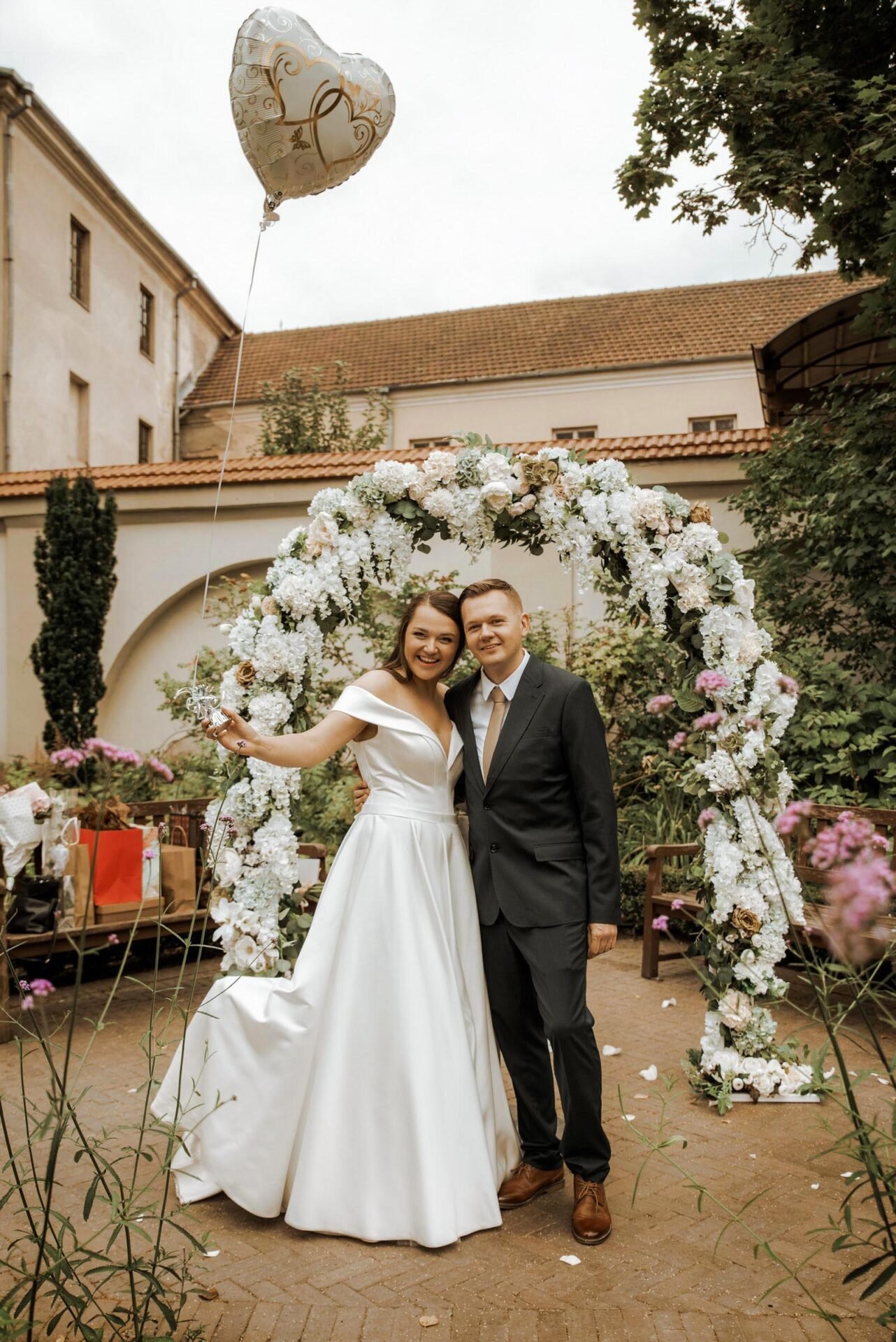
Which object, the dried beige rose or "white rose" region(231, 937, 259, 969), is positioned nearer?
"white rose" region(231, 937, 259, 969)

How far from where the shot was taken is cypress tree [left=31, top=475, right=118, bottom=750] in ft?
40.9

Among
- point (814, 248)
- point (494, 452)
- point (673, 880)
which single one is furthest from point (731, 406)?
point (494, 452)

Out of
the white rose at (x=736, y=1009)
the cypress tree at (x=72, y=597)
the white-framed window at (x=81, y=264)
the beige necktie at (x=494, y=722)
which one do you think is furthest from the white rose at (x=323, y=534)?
the white-framed window at (x=81, y=264)

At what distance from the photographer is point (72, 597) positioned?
41.1 feet

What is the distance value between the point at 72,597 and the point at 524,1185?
34.7ft

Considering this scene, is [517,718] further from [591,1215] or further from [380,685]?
[591,1215]

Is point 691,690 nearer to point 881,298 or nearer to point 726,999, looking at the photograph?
point 726,999

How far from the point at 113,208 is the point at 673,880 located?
60.1 ft

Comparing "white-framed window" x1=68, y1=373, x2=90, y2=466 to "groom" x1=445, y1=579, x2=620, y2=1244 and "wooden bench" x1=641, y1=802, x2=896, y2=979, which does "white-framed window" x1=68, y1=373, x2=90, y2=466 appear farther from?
"groom" x1=445, y1=579, x2=620, y2=1244

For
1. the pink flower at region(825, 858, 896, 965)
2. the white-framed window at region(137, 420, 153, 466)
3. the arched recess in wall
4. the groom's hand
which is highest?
the white-framed window at region(137, 420, 153, 466)

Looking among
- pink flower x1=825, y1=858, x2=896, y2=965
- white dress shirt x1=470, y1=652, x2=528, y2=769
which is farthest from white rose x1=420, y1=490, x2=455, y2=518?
pink flower x1=825, y1=858, x2=896, y2=965

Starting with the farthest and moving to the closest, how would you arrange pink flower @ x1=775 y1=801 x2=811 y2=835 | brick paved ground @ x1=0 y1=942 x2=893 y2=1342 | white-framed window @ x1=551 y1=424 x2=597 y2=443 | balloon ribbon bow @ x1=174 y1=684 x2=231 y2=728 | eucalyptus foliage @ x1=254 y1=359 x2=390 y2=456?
1. white-framed window @ x1=551 y1=424 x2=597 y2=443
2. eucalyptus foliage @ x1=254 y1=359 x2=390 y2=456
3. balloon ribbon bow @ x1=174 y1=684 x2=231 y2=728
4. brick paved ground @ x1=0 y1=942 x2=893 y2=1342
5. pink flower @ x1=775 y1=801 x2=811 y2=835

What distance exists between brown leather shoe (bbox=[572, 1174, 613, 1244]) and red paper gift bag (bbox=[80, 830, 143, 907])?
3288mm

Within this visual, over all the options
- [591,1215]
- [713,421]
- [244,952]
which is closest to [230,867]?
[244,952]
